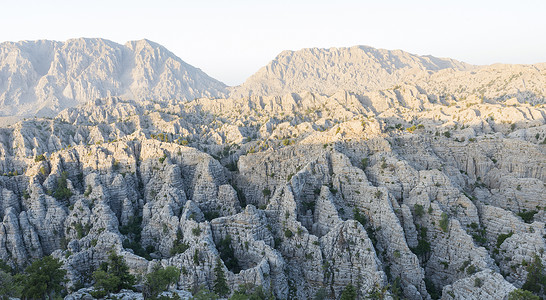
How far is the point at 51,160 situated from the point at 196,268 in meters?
54.9

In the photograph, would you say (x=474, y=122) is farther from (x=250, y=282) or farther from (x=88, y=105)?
(x=88, y=105)

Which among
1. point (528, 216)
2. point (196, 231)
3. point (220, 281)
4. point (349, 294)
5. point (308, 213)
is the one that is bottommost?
point (349, 294)

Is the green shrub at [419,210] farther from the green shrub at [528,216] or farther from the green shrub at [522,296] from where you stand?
the green shrub at [522,296]

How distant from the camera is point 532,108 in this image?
108 meters

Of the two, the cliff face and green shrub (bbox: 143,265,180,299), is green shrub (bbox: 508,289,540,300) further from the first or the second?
green shrub (bbox: 143,265,180,299)

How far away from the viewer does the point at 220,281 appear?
41.9 meters

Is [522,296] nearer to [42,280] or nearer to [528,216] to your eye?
[528,216]

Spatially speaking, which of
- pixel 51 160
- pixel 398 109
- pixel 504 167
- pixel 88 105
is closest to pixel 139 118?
pixel 88 105

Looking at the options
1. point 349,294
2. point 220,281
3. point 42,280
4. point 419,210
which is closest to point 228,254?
point 220,281

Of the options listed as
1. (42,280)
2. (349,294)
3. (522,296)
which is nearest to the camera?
(522,296)

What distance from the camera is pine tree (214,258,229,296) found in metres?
41.4

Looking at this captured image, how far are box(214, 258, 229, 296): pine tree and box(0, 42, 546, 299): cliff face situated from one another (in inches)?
37.3

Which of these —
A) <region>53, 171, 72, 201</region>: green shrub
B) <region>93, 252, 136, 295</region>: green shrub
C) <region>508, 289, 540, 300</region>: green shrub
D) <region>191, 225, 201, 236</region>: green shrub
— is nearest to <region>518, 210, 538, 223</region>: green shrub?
<region>508, 289, 540, 300</region>: green shrub

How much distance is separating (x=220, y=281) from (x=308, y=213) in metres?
20.3
